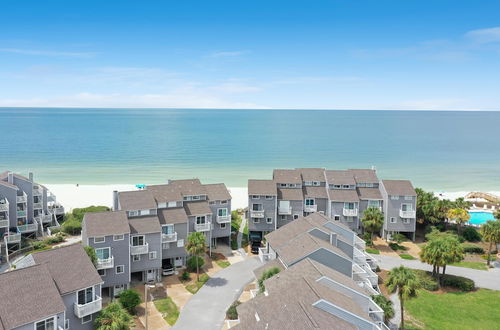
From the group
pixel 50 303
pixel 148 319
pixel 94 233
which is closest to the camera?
pixel 50 303

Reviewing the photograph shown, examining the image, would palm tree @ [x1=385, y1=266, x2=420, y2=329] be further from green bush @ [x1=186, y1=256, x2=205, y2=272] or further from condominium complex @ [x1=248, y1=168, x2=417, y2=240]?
condominium complex @ [x1=248, y1=168, x2=417, y2=240]

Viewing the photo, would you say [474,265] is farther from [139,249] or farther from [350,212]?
[139,249]

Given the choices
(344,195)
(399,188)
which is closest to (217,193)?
(344,195)

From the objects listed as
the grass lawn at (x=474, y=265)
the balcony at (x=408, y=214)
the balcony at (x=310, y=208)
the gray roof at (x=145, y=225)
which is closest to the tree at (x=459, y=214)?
the balcony at (x=408, y=214)

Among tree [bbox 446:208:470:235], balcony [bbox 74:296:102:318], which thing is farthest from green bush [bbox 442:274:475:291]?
balcony [bbox 74:296:102:318]

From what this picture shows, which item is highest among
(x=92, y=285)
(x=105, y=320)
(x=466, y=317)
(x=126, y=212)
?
(x=126, y=212)

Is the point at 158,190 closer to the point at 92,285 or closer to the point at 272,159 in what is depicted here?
the point at 92,285

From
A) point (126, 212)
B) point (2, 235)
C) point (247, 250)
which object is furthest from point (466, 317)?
point (2, 235)
